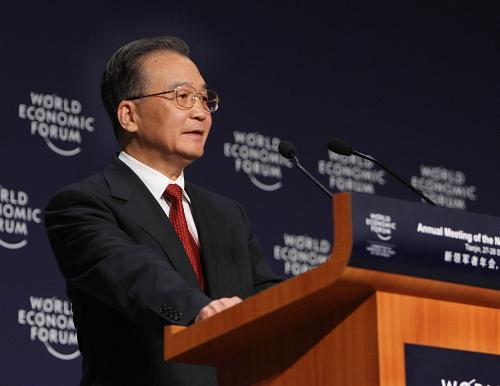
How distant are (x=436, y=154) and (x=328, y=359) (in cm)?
338

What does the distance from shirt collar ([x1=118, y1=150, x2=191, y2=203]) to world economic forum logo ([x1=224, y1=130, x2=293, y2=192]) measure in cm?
151

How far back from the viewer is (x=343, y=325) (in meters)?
1.83

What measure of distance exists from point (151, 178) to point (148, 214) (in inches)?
8.0

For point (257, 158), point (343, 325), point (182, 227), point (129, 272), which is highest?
point (257, 158)

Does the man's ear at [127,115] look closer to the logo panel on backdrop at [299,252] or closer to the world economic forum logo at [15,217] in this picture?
the world economic forum logo at [15,217]

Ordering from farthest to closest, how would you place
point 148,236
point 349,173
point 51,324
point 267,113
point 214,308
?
point 349,173 < point 267,113 < point 51,324 < point 148,236 < point 214,308

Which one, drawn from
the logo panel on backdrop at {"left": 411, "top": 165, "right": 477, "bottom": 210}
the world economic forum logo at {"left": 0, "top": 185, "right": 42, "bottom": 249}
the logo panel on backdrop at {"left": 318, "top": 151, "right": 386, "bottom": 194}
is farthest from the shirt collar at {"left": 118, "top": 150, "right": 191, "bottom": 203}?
the logo panel on backdrop at {"left": 411, "top": 165, "right": 477, "bottom": 210}

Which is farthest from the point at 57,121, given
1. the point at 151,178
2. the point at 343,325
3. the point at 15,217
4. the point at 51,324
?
the point at 343,325

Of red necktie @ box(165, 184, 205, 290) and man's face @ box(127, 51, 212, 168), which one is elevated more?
man's face @ box(127, 51, 212, 168)

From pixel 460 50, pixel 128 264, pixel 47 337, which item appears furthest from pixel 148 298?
pixel 460 50

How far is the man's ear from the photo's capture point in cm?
297

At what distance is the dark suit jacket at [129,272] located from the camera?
7.48ft

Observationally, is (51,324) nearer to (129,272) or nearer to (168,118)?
(168,118)

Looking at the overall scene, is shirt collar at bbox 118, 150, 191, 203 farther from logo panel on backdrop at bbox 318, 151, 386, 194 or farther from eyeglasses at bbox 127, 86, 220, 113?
logo panel on backdrop at bbox 318, 151, 386, 194
